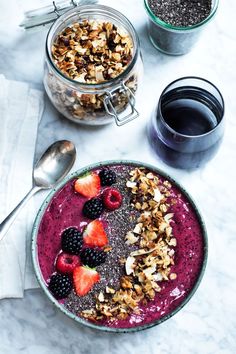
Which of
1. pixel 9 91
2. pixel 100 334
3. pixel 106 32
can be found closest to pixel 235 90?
pixel 106 32

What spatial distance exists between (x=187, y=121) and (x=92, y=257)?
337mm

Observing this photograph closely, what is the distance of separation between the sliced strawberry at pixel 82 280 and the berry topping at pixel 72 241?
0.04 m

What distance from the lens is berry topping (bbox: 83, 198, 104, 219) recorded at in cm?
159

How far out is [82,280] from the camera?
1560mm

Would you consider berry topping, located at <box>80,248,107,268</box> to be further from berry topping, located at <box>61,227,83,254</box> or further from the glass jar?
the glass jar

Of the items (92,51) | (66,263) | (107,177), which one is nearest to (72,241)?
(66,263)

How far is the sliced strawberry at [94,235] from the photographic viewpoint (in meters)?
1.59

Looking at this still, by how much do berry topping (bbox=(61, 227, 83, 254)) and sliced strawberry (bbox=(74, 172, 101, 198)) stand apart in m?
0.08

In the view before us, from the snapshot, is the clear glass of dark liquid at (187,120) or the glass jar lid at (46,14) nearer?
the clear glass of dark liquid at (187,120)

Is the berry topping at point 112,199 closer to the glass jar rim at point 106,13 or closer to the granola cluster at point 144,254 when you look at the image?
the granola cluster at point 144,254

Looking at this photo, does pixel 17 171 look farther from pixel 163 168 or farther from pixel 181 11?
pixel 181 11

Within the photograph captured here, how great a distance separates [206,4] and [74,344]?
0.74 meters

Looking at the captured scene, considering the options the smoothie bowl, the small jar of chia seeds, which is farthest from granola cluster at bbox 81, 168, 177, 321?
the small jar of chia seeds

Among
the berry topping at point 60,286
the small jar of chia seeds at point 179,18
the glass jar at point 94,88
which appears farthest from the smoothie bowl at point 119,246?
the small jar of chia seeds at point 179,18
